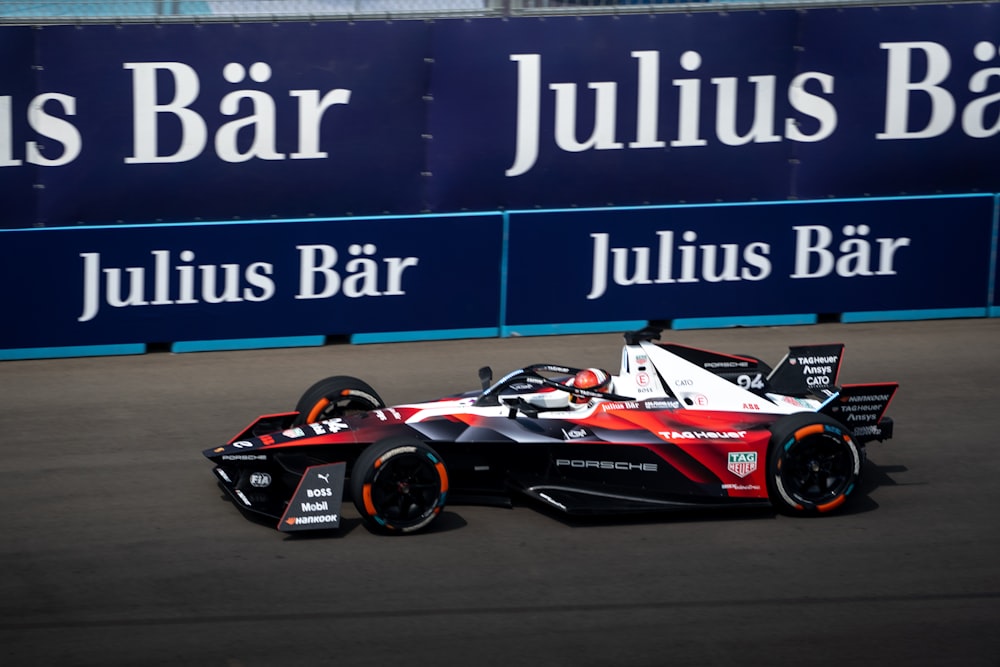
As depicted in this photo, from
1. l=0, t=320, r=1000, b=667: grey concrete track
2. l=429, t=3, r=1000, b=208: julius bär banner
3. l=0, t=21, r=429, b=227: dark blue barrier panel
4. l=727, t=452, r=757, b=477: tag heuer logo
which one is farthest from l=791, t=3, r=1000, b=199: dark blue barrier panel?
l=727, t=452, r=757, b=477: tag heuer logo

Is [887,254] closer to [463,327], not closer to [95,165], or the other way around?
[463,327]

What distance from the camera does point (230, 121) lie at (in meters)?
11.3

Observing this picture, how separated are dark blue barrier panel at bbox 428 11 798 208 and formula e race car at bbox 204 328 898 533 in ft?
14.8

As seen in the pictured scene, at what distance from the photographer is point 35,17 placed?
10.8 meters

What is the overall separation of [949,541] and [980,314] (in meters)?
5.92

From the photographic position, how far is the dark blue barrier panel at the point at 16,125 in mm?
10766

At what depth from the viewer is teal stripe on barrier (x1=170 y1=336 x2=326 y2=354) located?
36.7 feet

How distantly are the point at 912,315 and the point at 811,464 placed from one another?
5522 mm

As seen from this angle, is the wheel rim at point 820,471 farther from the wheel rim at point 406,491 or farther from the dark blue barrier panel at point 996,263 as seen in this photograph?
the dark blue barrier panel at point 996,263

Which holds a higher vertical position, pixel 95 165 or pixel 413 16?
pixel 413 16

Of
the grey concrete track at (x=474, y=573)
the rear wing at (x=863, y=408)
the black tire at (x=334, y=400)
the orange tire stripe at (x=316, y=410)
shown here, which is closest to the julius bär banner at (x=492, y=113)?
the grey concrete track at (x=474, y=573)

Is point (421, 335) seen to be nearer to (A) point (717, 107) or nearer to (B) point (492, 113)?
(B) point (492, 113)

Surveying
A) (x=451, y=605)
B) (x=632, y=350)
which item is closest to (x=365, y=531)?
(x=451, y=605)

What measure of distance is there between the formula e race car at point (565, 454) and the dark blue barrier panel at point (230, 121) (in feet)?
13.9
